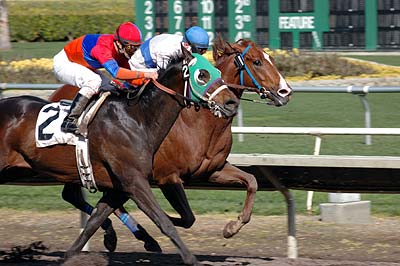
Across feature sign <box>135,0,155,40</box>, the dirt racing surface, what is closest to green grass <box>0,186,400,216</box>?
the dirt racing surface

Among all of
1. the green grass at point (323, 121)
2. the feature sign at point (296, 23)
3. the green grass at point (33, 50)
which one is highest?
the feature sign at point (296, 23)

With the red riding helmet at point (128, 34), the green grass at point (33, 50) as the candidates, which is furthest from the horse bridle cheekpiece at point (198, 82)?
the green grass at point (33, 50)

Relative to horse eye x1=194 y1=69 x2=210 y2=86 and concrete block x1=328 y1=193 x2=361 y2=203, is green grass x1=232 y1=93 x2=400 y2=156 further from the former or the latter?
horse eye x1=194 y1=69 x2=210 y2=86

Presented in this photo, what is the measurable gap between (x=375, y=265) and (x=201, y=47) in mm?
1807

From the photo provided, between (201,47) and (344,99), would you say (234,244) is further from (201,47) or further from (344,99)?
(344,99)

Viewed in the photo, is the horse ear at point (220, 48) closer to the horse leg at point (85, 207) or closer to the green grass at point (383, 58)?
the horse leg at point (85, 207)

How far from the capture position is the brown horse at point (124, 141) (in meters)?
5.35

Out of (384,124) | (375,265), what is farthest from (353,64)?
(375,265)

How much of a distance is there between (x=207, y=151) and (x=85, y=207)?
0.95 meters

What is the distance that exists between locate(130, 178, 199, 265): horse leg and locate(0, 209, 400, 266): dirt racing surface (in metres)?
0.63

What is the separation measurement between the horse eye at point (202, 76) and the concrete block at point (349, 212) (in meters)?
2.04

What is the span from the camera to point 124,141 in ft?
17.8

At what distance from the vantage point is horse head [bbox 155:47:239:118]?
17.6 feet

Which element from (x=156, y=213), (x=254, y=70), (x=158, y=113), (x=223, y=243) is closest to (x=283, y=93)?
(x=254, y=70)
